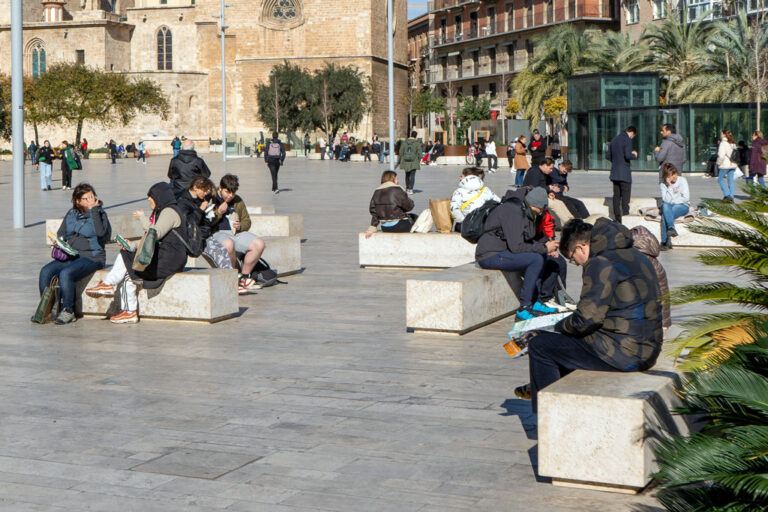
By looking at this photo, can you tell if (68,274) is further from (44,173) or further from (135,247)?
(44,173)

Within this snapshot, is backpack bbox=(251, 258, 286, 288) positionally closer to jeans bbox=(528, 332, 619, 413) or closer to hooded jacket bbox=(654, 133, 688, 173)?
jeans bbox=(528, 332, 619, 413)

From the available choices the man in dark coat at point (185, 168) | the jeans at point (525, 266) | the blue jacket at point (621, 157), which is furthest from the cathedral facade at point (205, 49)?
the jeans at point (525, 266)

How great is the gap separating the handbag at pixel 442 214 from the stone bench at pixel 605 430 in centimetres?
693

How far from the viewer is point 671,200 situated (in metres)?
12.8

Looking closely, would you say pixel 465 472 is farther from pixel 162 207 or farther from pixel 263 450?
pixel 162 207

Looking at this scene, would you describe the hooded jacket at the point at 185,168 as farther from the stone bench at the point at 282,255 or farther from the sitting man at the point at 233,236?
the sitting man at the point at 233,236

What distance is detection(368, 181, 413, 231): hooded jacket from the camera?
38.0 ft

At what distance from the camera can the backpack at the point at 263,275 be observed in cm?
1021

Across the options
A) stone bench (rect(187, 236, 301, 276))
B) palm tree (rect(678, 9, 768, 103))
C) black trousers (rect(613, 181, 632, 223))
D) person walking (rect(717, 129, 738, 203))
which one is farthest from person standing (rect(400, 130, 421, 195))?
palm tree (rect(678, 9, 768, 103))

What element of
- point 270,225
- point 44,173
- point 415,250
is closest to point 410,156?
point 44,173

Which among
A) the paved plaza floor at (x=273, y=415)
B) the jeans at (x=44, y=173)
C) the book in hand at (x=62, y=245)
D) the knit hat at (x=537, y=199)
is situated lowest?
the paved plaza floor at (x=273, y=415)

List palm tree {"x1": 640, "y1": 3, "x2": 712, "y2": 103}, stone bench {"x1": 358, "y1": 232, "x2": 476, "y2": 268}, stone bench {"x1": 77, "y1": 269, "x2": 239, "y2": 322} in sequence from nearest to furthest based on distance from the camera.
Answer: stone bench {"x1": 77, "y1": 269, "x2": 239, "y2": 322}
stone bench {"x1": 358, "y1": 232, "x2": 476, "y2": 268}
palm tree {"x1": 640, "y1": 3, "x2": 712, "y2": 103}

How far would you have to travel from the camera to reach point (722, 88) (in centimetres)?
3812

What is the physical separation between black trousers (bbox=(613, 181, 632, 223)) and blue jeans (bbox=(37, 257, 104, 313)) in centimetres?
856
